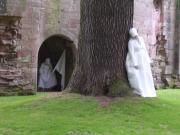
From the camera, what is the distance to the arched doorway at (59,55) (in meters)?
15.8

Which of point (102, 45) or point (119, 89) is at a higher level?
point (102, 45)

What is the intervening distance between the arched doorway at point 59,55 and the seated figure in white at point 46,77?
8 cm

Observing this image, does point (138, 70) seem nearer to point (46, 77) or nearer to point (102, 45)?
point (102, 45)

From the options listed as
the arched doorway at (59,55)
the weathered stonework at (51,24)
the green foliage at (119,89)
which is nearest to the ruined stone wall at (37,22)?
the weathered stonework at (51,24)

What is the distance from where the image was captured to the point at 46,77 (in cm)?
1619

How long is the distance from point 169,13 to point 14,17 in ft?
25.9

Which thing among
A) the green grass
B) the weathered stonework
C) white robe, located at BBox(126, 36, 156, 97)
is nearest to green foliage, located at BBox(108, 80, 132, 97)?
the green grass

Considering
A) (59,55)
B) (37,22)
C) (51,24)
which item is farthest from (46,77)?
(37,22)

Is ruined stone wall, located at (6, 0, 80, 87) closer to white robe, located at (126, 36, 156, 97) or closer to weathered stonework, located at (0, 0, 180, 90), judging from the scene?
weathered stonework, located at (0, 0, 180, 90)

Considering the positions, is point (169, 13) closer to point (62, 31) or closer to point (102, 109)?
point (62, 31)

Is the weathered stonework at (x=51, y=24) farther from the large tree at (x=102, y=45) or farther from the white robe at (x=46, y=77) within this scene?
the large tree at (x=102, y=45)

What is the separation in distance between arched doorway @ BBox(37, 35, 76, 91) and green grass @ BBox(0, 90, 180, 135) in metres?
7.07

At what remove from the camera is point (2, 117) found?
7758mm

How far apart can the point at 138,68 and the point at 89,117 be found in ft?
6.82
